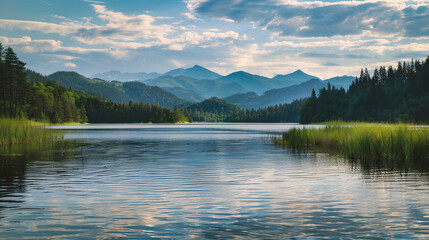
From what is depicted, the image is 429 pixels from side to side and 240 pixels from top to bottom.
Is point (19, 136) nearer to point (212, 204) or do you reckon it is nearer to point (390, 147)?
point (212, 204)

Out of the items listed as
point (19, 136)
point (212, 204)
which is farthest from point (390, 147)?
point (19, 136)

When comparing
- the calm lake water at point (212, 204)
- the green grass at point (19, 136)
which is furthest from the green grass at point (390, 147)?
the green grass at point (19, 136)

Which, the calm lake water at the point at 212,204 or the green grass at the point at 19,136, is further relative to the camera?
the green grass at the point at 19,136

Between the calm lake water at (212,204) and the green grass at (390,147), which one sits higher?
the green grass at (390,147)

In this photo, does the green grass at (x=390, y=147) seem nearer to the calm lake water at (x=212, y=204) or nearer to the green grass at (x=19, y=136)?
the calm lake water at (x=212, y=204)

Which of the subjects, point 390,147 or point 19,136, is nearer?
point 390,147

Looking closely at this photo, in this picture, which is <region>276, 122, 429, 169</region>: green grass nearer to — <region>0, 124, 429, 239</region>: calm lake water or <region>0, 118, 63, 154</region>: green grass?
<region>0, 124, 429, 239</region>: calm lake water

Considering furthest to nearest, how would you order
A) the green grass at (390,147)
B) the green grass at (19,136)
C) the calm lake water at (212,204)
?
→ the green grass at (19,136) → the green grass at (390,147) → the calm lake water at (212,204)

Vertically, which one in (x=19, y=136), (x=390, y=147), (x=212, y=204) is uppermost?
(x=19, y=136)

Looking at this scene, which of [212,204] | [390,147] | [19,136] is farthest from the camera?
[19,136]

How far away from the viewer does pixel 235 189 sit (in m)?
18.5

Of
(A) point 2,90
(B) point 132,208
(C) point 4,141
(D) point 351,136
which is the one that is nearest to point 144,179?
(B) point 132,208

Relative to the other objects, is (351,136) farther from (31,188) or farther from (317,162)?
(31,188)

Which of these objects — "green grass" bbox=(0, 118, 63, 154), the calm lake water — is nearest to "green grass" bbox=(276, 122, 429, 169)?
the calm lake water
